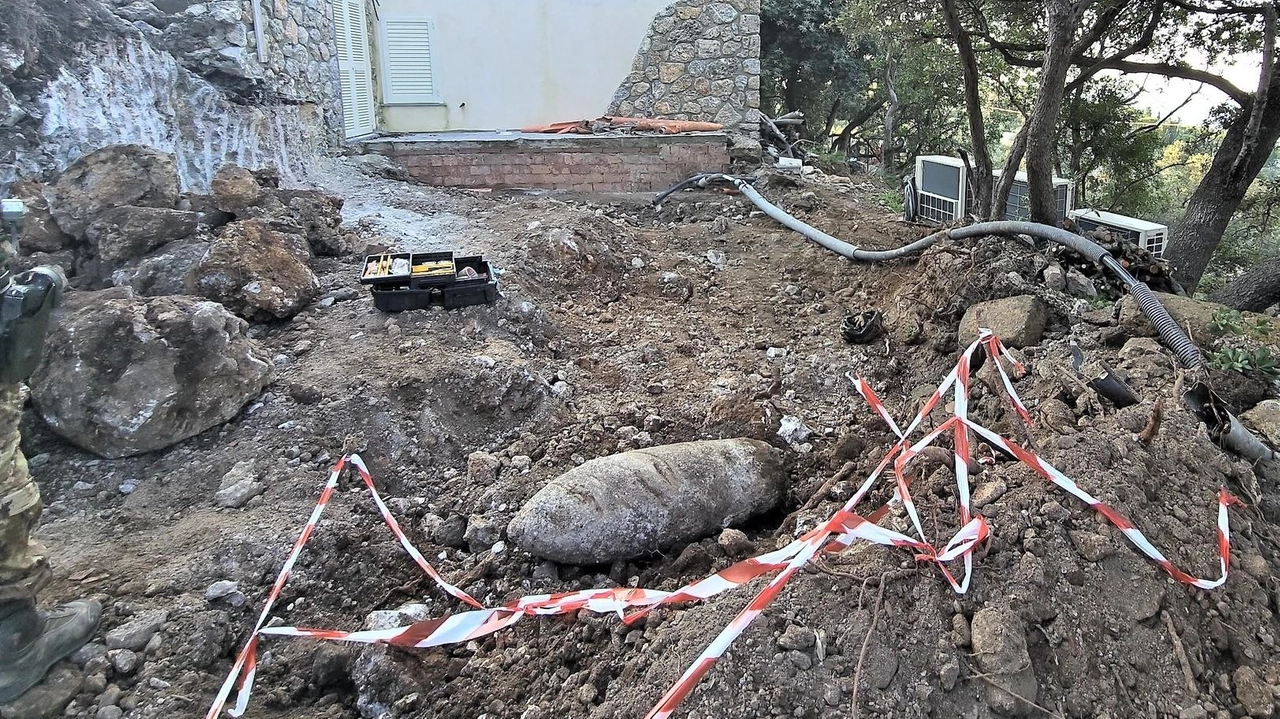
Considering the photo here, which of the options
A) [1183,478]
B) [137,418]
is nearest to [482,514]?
[137,418]

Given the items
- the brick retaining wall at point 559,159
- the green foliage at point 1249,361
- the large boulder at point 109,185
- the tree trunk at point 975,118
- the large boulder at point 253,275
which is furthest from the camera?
the brick retaining wall at point 559,159

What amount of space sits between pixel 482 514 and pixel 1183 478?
2.54m

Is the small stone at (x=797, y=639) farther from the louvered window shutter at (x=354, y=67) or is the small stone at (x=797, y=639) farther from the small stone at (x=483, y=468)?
the louvered window shutter at (x=354, y=67)

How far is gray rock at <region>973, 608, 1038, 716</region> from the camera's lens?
1919 mm

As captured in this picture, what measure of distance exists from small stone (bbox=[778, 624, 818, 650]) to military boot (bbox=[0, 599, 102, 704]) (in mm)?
2125

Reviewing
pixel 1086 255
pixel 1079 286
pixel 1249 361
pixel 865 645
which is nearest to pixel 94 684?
pixel 865 645

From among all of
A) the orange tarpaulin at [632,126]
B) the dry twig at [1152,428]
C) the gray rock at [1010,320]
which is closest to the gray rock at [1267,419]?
the dry twig at [1152,428]

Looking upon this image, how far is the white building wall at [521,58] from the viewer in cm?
1015

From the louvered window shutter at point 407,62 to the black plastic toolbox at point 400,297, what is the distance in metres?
6.84

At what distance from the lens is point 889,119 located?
1390cm

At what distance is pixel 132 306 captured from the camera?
3.55 m

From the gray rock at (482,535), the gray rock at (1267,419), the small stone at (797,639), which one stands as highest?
the gray rock at (1267,419)

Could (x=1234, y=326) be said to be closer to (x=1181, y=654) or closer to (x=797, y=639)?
(x=1181, y=654)

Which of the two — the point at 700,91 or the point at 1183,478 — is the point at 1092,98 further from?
the point at 1183,478
